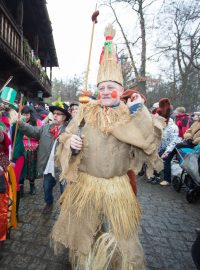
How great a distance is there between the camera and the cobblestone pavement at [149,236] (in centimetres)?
316

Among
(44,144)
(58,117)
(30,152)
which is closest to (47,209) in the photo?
(44,144)

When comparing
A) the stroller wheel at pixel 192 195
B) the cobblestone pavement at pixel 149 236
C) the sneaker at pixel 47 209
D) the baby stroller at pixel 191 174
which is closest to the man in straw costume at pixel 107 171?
the cobblestone pavement at pixel 149 236

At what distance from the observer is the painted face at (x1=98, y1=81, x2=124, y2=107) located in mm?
2640

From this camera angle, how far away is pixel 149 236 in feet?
12.9

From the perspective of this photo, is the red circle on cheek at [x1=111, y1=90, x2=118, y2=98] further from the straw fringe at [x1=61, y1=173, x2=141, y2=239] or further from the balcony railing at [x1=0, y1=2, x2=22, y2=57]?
the balcony railing at [x1=0, y1=2, x2=22, y2=57]

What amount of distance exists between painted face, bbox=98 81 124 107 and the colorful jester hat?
0.04 metres

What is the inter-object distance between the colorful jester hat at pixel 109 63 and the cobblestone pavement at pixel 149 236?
77.7 inches

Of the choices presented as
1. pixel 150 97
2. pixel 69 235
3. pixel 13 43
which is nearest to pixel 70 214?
pixel 69 235

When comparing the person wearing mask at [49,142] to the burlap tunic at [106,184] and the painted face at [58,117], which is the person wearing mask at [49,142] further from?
the burlap tunic at [106,184]

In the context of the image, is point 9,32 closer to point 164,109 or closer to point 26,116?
point 26,116

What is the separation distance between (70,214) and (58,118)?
1974 mm

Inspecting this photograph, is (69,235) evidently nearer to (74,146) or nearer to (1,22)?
(74,146)

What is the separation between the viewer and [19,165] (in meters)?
4.29

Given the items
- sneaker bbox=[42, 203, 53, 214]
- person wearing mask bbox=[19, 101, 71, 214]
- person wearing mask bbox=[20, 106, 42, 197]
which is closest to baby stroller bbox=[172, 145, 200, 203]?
person wearing mask bbox=[19, 101, 71, 214]
